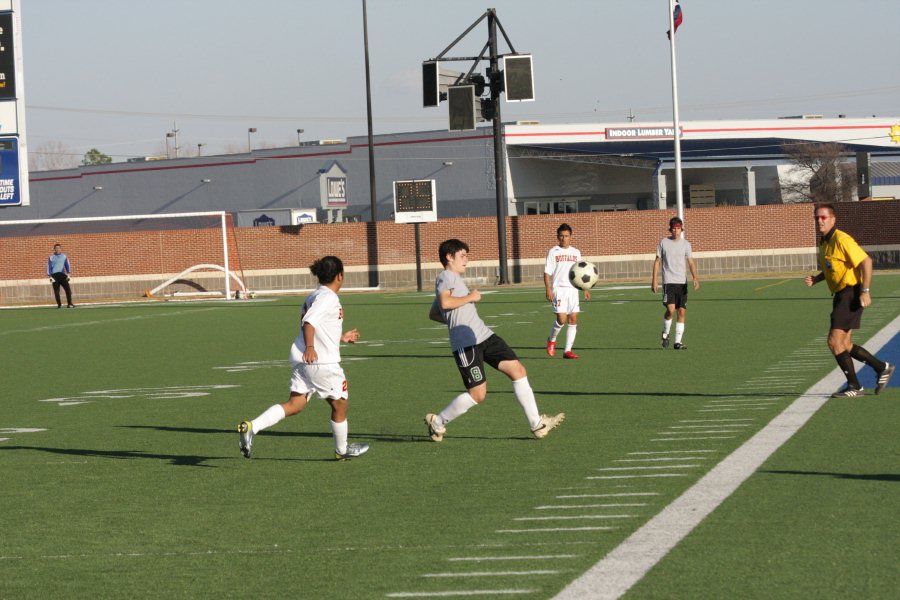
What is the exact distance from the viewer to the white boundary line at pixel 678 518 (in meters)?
6.29

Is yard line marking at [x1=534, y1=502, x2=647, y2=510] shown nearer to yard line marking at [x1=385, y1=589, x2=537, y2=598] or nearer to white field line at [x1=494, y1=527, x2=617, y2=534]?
white field line at [x1=494, y1=527, x2=617, y2=534]

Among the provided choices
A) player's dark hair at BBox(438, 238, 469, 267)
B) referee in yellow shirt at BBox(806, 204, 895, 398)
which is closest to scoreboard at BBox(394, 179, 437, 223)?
referee in yellow shirt at BBox(806, 204, 895, 398)

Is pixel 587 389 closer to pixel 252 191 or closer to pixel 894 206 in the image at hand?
pixel 894 206

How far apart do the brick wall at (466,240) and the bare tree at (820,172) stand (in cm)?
2539

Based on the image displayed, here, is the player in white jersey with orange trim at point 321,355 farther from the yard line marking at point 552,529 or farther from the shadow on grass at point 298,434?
the yard line marking at point 552,529

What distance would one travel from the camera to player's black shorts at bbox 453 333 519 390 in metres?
10.9

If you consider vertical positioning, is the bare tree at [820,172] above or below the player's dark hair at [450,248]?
above

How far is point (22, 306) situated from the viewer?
46.2 m

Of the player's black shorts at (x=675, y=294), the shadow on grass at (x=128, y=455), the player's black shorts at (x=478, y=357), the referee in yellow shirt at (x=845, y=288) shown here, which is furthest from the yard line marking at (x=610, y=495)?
the player's black shorts at (x=675, y=294)

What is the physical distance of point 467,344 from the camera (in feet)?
35.8

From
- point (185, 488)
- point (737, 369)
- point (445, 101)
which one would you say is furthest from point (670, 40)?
point (185, 488)

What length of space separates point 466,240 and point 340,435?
39300 mm

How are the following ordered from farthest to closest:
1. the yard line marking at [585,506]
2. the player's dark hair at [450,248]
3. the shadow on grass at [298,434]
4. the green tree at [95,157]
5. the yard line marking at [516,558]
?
the green tree at [95,157] → the shadow on grass at [298,434] → the player's dark hair at [450,248] → the yard line marking at [585,506] → the yard line marking at [516,558]

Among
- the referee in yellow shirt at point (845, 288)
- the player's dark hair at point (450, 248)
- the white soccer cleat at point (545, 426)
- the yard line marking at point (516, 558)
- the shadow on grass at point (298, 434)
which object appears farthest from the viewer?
the referee in yellow shirt at point (845, 288)
